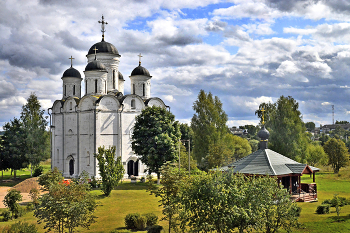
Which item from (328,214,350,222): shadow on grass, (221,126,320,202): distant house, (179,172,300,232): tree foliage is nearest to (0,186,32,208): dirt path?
(221,126,320,202): distant house

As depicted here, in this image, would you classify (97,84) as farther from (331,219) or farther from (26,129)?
(331,219)

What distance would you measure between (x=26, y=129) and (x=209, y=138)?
22.4m

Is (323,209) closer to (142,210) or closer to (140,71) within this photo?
(142,210)

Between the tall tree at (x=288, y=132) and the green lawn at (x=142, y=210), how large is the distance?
251 inches

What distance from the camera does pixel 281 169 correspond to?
74.8ft

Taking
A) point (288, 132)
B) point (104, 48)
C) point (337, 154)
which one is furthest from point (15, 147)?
point (337, 154)

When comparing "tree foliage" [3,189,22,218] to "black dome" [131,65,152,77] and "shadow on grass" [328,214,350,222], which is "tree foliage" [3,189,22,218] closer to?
"shadow on grass" [328,214,350,222]

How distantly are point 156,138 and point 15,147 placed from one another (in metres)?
18.9

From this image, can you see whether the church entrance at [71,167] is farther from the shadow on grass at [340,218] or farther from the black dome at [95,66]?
the shadow on grass at [340,218]

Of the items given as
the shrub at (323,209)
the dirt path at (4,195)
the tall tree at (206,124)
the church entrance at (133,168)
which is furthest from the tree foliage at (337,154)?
the dirt path at (4,195)

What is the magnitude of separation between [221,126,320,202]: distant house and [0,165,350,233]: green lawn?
1.13m

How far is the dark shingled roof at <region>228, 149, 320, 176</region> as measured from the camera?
73.3ft

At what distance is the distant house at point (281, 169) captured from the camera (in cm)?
2253

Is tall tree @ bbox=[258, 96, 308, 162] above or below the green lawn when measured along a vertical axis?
above
